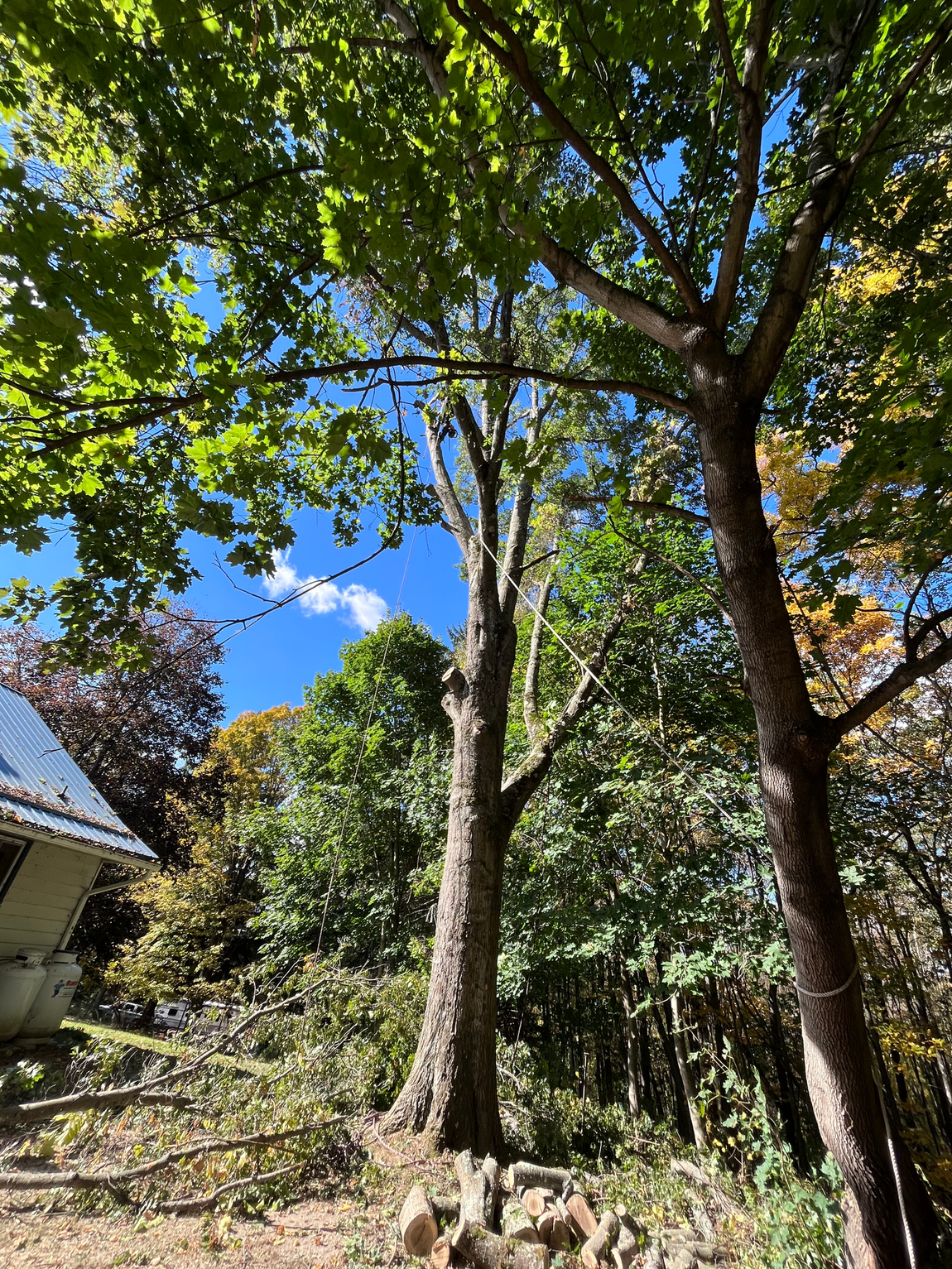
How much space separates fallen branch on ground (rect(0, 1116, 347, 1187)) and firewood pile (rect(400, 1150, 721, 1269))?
0.91 meters

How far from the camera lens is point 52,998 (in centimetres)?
666

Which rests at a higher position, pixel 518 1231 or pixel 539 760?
pixel 539 760

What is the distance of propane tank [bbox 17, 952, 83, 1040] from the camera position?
641 centimetres

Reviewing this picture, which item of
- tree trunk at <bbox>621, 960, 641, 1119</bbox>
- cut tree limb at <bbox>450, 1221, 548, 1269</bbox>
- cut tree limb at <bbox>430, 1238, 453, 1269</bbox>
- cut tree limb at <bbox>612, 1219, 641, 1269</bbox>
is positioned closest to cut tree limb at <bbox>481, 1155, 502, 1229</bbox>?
cut tree limb at <bbox>450, 1221, 548, 1269</bbox>

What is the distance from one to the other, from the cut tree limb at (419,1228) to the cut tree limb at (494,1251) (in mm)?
121

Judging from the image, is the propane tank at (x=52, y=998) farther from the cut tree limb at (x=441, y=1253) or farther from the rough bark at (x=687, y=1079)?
the rough bark at (x=687, y=1079)

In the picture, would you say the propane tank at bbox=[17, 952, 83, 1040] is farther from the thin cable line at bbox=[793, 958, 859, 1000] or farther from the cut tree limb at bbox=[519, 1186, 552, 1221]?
the thin cable line at bbox=[793, 958, 859, 1000]

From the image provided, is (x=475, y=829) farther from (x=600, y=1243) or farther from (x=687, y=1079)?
(x=687, y=1079)

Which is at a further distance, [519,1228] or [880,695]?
[519,1228]

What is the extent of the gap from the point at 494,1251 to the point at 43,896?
765 cm

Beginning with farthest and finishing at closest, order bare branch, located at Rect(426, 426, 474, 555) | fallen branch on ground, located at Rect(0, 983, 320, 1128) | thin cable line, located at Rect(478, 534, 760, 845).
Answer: bare branch, located at Rect(426, 426, 474, 555) → thin cable line, located at Rect(478, 534, 760, 845) → fallen branch on ground, located at Rect(0, 983, 320, 1128)

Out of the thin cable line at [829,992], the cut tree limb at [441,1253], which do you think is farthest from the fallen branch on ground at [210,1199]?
the thin cable line at [829,992]

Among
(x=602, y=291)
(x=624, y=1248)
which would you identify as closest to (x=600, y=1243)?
(x=624, y=1248)

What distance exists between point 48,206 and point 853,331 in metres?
5.91
